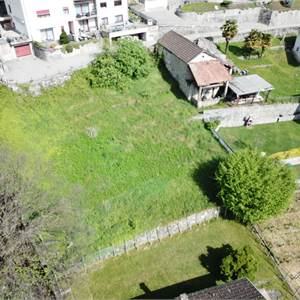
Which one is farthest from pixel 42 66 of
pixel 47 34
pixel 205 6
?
pixel 205 6

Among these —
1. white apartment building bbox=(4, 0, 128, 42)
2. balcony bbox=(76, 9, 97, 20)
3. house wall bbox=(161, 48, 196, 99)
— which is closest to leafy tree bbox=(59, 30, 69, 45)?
white apartment building bbox=(4, 0, 128, 42)

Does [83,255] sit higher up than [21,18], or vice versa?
[21,18]

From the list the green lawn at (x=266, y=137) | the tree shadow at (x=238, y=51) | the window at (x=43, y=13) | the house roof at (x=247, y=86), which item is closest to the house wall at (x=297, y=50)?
the tree shadow at (x=238, y=51)

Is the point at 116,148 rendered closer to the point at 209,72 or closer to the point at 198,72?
the point at 198,72

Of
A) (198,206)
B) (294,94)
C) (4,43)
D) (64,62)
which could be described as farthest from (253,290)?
(4,43)

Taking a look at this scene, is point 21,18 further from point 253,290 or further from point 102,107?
point 253,290
